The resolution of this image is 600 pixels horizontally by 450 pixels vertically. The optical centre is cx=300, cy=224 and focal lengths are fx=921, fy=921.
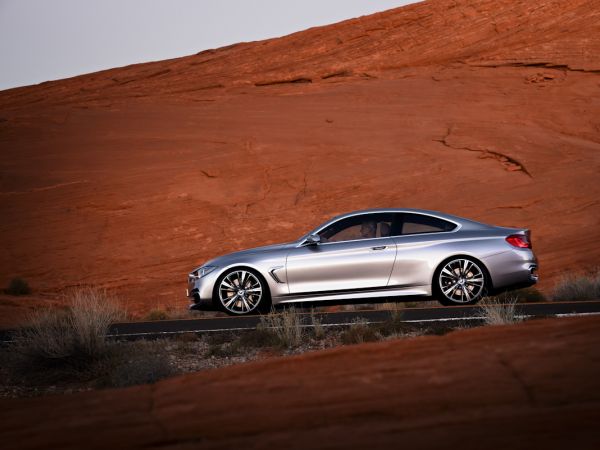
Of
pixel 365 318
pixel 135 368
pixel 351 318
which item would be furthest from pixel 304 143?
pixel 135 368

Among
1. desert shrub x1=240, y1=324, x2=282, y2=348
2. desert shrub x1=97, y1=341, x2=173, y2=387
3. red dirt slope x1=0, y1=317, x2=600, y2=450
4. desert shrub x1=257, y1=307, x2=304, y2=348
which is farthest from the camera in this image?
desert shrub x1=240, y1=324, x2=282, y2=348

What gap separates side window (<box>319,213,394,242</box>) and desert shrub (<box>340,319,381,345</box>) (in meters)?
2.23

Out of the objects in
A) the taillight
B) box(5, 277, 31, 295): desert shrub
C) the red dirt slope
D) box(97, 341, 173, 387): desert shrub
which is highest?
the red dirt slope

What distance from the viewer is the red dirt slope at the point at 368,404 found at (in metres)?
1.91

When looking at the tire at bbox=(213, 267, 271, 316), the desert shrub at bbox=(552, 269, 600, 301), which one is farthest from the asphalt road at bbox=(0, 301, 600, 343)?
the desert shrub at bbox=(552, 269, 600, 301)

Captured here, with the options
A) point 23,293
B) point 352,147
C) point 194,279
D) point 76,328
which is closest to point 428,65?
point 352,147

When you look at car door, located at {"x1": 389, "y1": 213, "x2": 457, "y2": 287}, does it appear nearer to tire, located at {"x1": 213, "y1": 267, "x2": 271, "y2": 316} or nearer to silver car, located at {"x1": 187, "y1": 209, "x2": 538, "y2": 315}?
silver car, located at {"x1": 187, "y1": 209, "x2": 538, "y2": 315}

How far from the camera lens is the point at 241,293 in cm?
1350

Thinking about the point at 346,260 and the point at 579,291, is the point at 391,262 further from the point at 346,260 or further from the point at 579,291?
the point at 579,291

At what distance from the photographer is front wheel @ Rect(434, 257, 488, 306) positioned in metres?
12.8

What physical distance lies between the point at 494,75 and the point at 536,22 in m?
4.17

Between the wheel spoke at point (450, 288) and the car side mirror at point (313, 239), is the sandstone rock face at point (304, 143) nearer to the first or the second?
the wheel spoke at point (450, 288)

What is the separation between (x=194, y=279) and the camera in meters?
13.8

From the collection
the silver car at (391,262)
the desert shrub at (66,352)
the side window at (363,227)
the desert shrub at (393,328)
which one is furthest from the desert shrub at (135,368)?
the side window at (363,227)
